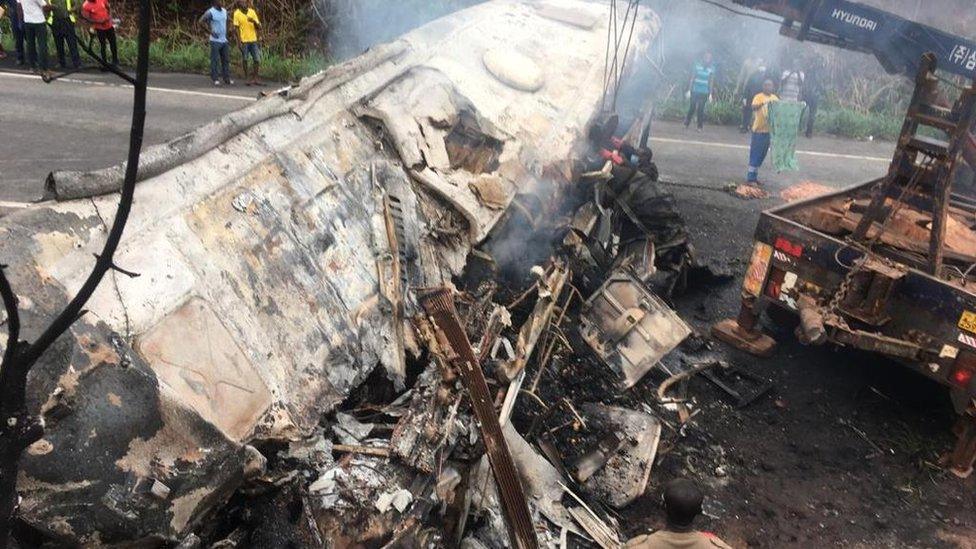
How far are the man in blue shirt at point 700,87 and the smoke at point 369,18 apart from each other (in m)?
4.15

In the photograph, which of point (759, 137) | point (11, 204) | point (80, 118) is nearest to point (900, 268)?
point (759, 137)

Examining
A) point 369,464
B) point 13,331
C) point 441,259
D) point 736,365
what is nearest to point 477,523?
point 369,464

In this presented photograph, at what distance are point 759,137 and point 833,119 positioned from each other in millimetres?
5086

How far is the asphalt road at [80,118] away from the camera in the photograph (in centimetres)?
865

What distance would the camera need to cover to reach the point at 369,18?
14.9 metres

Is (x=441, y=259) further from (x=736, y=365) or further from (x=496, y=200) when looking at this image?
(x=736, y=365)

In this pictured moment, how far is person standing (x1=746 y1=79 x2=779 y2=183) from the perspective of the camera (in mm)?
11023

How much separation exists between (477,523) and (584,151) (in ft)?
13.4

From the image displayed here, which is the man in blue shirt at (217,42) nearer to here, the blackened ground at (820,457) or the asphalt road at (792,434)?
the asphalt road at (792,434)

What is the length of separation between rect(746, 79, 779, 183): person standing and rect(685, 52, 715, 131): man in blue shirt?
2039mm

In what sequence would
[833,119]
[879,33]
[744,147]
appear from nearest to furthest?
[879,33], [744,147], [833,119]

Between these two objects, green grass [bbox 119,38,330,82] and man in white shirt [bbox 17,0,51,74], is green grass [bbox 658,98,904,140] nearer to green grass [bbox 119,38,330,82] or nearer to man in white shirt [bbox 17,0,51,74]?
green grass [bbox 119,38,330,82]

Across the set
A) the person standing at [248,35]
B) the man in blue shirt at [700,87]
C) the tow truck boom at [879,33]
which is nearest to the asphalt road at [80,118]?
the person standing at [248,35]

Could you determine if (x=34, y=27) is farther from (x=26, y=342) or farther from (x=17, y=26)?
(x=26, y=342)
